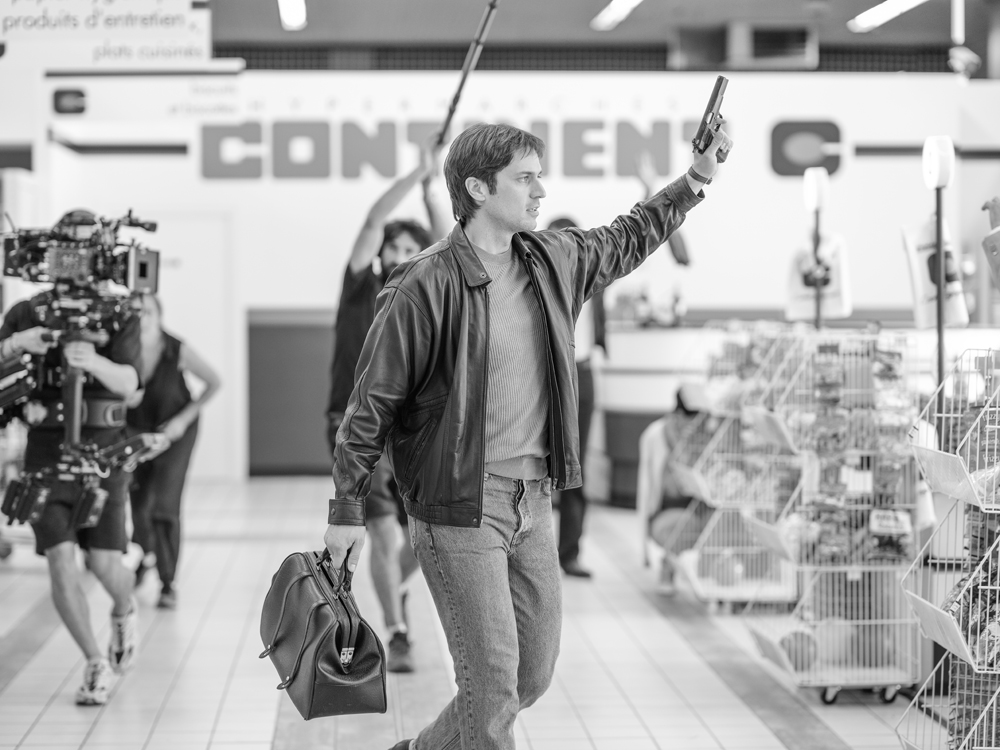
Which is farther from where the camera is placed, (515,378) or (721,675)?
(721,675)

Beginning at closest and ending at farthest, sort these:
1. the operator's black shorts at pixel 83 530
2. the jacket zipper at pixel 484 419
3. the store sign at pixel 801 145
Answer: the jacket zipper at pixel 484 419 → the operator's black shorts at pixel 83 530 → the store sign at pixel 801 145

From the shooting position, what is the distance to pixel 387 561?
4781 millimetres

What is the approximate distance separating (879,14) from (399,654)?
24.9 ft

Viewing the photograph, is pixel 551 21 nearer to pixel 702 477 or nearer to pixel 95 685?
pixel 702 477

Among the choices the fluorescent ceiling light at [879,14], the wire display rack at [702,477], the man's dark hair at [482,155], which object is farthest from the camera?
the fluorescent ceiling light at [879,14]

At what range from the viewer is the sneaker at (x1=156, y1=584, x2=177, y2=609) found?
599cm

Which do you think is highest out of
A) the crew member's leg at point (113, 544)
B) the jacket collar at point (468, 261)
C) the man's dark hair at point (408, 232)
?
the man's dark hair at point (408, 232)

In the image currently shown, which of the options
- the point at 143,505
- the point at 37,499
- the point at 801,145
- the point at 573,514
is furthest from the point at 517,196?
the point at 801,145

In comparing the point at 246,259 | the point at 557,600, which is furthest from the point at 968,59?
the point at 557,600

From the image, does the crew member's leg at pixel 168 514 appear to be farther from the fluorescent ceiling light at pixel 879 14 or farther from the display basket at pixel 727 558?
the fluorescent ceiling light at pixel 879 14

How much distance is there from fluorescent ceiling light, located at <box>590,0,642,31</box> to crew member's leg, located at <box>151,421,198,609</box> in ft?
19.1

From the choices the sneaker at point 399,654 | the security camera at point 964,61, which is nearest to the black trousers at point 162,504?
the sneaker at point 399,654

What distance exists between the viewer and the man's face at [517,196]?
2.77 metres

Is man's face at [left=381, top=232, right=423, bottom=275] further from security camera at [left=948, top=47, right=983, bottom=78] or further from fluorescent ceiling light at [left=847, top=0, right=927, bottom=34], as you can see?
security camera at [left=948, top=47, right=983, bottom=78]
